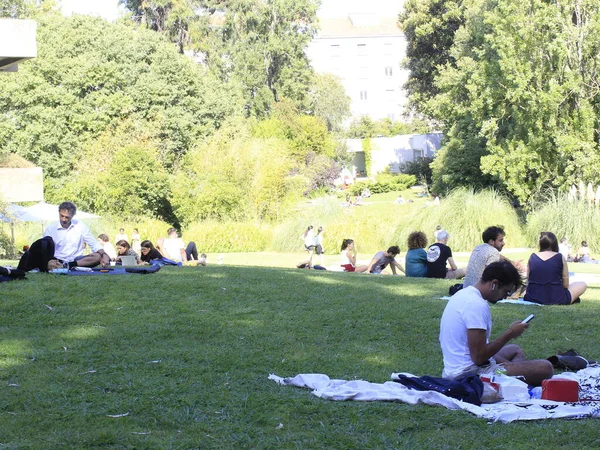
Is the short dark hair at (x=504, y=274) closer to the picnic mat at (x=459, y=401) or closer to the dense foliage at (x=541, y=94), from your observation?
the picnic mat at (x=459, y=401)

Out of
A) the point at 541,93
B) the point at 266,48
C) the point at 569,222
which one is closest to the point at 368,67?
the point at 266,48

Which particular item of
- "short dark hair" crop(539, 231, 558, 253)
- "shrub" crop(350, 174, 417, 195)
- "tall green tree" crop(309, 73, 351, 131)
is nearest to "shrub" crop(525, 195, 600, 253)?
"short dark hair" crop(539, 231, 558, 253)

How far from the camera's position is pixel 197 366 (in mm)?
7141

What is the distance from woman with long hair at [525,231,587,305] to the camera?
1048 centimetres

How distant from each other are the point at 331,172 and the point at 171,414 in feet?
170

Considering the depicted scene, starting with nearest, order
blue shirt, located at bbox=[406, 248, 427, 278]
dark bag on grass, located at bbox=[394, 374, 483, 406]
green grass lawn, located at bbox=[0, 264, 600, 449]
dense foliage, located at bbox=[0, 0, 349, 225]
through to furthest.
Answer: green grass lawn, located at bbox=[0, 264, 600, 449] < dark bag on grass, located at bbox=[394, 374, 483, 406] < blue shirt, located at bbox=[406, 248, 427, 278] < dense foliage, located at bbox=[0, 0, 349, 225]

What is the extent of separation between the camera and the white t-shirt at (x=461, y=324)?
20.1 feet

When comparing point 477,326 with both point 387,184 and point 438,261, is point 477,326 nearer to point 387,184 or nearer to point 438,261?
point 438,261

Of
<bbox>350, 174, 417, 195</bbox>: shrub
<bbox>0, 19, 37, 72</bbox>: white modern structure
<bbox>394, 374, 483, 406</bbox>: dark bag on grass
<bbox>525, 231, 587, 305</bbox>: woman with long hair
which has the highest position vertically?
<bbox>0, 19, 37, 72</bbox>: white modern structure

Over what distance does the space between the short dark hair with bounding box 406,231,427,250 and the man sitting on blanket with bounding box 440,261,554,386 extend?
26.0 feet

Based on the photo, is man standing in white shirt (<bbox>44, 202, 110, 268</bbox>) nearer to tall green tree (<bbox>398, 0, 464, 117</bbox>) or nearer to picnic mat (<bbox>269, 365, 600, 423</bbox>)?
picnic mat (<bbox>269, 365, 600, 423</bbox>)

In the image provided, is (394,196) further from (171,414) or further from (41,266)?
(171,414)

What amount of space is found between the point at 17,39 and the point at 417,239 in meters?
7.10

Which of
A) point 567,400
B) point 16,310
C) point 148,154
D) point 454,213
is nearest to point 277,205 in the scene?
point 148,154
